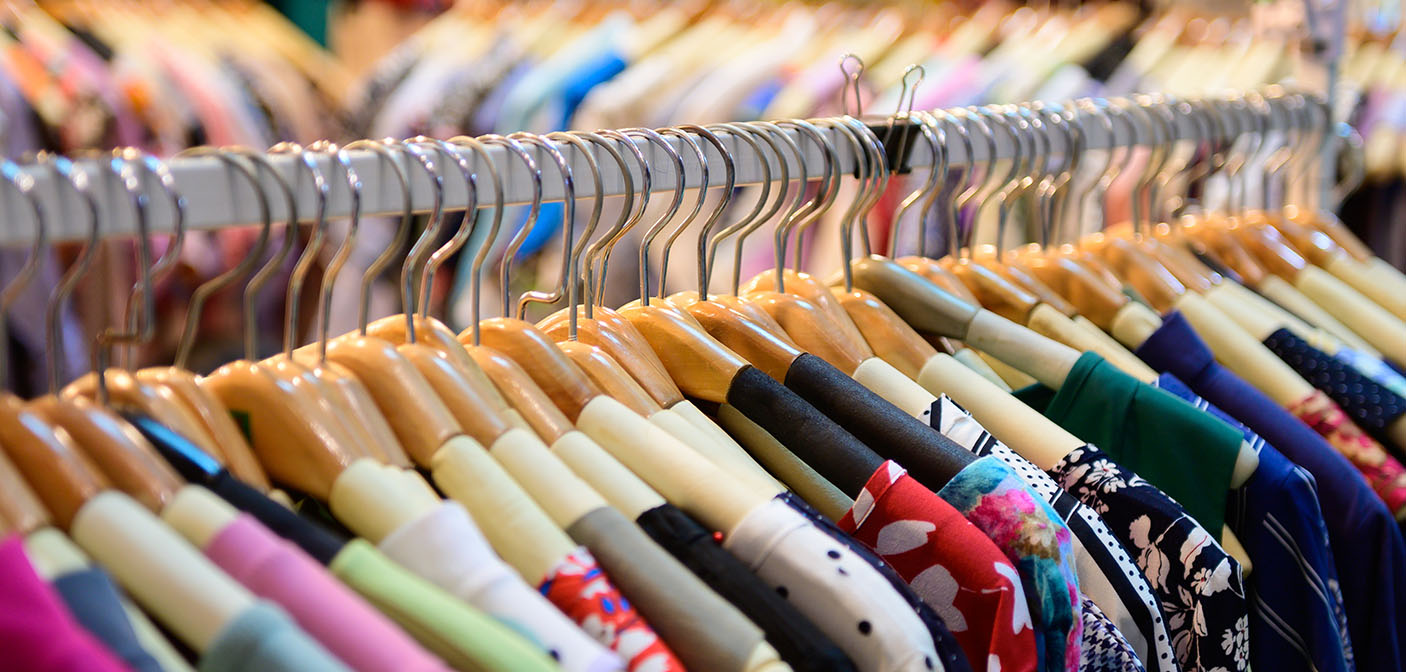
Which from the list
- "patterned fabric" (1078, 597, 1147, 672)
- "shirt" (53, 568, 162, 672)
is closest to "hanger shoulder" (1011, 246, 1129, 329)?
"patterned fabric" (1078, 597, 1147, 672)

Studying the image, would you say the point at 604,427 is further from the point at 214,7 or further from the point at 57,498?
the point at 214,7

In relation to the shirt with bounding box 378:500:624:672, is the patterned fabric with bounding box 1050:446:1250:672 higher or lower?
lower

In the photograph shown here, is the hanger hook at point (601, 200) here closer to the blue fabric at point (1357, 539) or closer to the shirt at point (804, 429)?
the shirt at point (804, 429)

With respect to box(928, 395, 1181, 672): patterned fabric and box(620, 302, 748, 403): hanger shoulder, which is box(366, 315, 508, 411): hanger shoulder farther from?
box(928, 395, 1181, 672): patterned fabric

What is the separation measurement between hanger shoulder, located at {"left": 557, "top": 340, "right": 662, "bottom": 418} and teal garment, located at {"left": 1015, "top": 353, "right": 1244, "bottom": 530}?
0.26 metres

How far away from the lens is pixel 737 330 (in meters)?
0.69

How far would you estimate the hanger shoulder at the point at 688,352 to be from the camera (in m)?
0.64

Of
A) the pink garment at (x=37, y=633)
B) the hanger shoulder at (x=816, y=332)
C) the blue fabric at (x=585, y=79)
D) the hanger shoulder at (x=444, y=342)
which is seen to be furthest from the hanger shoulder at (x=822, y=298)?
the blue fabric at (x=585, y=79)

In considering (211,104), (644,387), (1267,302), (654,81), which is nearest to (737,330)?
(644,387)

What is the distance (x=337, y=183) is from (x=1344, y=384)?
2.24 feet

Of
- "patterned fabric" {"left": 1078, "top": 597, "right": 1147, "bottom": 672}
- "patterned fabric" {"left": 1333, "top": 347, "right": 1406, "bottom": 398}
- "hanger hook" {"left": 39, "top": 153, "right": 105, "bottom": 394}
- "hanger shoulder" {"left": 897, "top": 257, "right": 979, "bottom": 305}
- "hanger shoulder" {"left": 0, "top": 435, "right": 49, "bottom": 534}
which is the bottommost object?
"patterned fabric" {"left": 1078, "top": 597, "right": 1147, "bottom": 672}

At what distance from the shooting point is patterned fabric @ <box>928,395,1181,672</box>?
2.02 feet

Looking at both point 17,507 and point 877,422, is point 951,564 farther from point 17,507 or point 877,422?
point 17,507

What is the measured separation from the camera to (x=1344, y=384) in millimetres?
838
